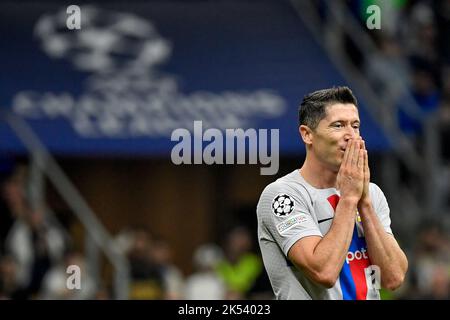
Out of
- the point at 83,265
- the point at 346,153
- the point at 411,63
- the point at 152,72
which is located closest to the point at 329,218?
the point at 346,153

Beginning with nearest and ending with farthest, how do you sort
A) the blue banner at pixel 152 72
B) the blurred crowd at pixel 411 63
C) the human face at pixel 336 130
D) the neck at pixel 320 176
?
the human face at pixel 336 130
the neck at pixel 320 176
the blurred crowd at pixel 411 63
the blue banner at pixel 152 72

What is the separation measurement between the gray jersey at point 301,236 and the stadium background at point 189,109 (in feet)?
26.1

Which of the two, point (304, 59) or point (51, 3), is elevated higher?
point (51, 3)

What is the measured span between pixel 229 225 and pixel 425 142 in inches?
118

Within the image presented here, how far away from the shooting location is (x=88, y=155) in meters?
16.0

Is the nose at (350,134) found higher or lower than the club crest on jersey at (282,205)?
higher

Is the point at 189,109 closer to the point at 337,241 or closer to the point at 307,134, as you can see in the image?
the point at 307,134

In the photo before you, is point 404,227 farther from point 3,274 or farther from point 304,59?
point 3,274

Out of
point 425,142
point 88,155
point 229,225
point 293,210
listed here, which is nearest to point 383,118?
point 425,142

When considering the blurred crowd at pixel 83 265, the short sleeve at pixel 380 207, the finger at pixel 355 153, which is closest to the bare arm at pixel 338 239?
the finger at pixel 355 153

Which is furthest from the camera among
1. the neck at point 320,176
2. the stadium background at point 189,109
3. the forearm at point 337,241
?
the stadium background at point 189,109

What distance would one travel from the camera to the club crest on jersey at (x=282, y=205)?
5.09m

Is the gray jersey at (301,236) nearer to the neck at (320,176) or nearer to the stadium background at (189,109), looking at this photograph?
the neck at (320,176)

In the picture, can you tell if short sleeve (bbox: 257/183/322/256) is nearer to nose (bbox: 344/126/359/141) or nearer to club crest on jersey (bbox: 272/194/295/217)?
club crest on jersey (bbox: 272/194/295/217)
